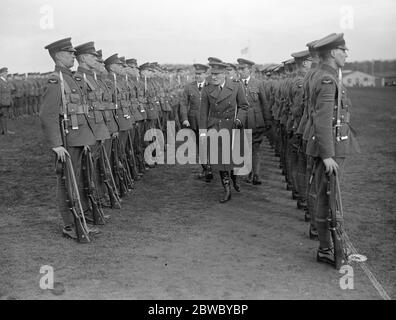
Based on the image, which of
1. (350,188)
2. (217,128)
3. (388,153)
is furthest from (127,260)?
(388,153)

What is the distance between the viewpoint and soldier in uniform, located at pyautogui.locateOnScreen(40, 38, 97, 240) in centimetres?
618

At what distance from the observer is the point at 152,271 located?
541 cm

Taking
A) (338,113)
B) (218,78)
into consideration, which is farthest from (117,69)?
(338,113)

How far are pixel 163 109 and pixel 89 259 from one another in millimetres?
7585

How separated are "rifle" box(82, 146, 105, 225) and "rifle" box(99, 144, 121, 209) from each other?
0.47 m

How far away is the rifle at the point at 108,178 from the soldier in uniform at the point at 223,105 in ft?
5.20

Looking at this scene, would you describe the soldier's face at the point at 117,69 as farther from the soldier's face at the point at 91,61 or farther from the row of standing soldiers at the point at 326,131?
the row of standing soldiers at the point at 326,131

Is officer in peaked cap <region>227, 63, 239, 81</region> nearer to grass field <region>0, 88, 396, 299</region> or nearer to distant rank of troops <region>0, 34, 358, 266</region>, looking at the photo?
distant rank of troops <region>0, 34, 358, 266</region>

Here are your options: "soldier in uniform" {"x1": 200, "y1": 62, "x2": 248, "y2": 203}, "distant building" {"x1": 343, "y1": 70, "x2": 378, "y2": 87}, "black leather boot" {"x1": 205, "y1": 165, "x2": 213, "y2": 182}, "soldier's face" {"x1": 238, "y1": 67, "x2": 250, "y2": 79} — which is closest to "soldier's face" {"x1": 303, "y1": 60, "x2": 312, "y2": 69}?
"soldier in uniform" {"x1": 200, "y1": 62, "x2": 248, "y2": 203}

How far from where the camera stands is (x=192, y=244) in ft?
20.8

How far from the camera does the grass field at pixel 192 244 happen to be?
4957 millimetres

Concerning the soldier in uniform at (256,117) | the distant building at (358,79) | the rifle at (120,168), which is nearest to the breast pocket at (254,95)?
the soldier in uniform at (256,117)

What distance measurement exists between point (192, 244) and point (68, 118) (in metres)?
2.04

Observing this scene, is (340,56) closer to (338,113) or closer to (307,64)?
(338,113)
